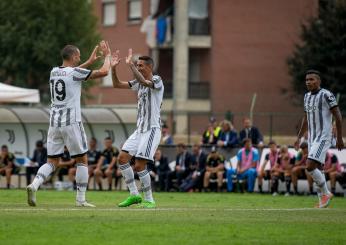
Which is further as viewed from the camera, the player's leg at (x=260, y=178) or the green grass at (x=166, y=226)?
the player's leg at (x=260, y=178)

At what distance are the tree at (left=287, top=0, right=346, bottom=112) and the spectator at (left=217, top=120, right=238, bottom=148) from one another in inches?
668

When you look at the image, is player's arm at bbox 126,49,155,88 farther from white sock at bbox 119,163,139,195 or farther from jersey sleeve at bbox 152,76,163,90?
white sock at bbox 119,163,139,195

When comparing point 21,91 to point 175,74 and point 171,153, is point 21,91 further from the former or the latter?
point 175,74

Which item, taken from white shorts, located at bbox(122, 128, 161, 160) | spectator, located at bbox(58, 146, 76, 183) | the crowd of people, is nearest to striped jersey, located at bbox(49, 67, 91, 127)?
white shorts, located at bbox(122, 128, 161, 160)

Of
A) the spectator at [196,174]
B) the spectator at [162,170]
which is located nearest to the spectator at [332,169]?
the spectator at [196,174]

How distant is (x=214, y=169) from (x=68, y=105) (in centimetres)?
1499

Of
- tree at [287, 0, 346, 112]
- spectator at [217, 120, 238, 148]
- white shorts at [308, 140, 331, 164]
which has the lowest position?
white shorts at [308, 140, 331, 164]

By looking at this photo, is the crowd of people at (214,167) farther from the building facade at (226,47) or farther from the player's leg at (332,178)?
the building facade at (226,47)

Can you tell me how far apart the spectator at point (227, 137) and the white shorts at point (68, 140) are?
15623mm

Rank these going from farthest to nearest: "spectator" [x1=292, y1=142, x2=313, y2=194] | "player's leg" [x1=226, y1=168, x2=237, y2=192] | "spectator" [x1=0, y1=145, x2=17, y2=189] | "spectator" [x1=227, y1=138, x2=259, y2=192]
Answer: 1. "spectator" [x1=0, y1=145, x2=17, y2=189]
2. "player's leg" [x1=226, y1=168, x2=237, y2=192]
3. "spectator" [x1=227, y1=138, x2=259, y2=192]
4. "spectator" [x1=292, y1=142, x2=313, y2=194]

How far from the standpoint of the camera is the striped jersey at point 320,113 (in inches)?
749

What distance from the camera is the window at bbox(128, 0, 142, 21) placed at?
63500 millimetres

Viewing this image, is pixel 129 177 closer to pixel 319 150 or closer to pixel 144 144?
pixel 144 144

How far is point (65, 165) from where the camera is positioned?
109ft
